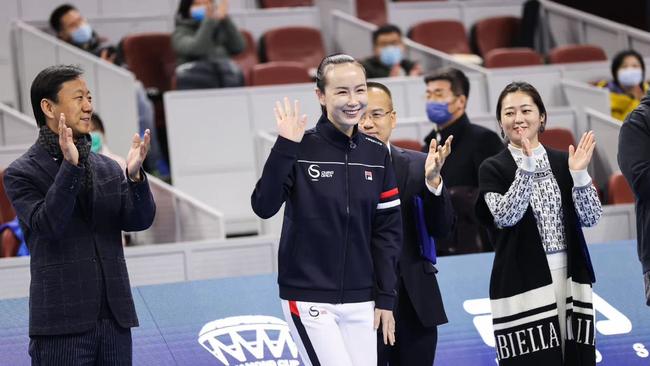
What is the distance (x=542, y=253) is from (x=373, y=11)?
28.4ft

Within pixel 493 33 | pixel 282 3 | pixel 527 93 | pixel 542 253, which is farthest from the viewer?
pixel 493 33

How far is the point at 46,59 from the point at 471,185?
497 cm

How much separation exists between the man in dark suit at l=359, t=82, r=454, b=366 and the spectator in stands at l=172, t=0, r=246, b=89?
5.40 metres

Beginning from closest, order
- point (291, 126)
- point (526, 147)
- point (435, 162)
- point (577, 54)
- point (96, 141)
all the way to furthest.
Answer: point (291, 126) → point (435, 162) → point (526, 147) → point (96, 141) → point (577, 54)

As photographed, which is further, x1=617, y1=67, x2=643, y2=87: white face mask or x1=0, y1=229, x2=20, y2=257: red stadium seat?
x1=617, y1=67, x2=643, y2=87: white face mask

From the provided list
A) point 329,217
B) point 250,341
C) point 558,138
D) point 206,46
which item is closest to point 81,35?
point 206,46

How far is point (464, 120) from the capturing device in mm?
6117

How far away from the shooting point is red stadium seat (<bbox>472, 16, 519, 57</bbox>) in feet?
40.9

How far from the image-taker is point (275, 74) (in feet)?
32.8

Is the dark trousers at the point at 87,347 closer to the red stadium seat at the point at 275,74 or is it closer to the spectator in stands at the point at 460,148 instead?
the spectator in stands at the point at 460,148

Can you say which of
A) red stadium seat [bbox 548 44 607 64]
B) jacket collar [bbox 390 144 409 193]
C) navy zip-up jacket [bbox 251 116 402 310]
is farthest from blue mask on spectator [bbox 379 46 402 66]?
navy zip-up jacket [bbox 251 116 402 310]

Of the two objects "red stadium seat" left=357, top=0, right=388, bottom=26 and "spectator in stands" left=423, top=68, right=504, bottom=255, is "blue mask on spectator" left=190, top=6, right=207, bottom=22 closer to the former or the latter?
"red stadium seat" left=357, top=0, right=388, bottom=26

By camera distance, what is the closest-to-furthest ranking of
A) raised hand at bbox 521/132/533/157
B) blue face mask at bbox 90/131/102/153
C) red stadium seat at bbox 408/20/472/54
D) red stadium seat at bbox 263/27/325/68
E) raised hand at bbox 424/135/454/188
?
1. raised hand at bbox 424/135/454/188
2. raised hand at bbox 521/132/533/157
3. blue face mask at bbox 90/131/102/153
4. red stadium seat at bbox 263/27/325/68
5. red stadium seat at bbox 408/20/472/54

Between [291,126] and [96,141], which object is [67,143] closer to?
[291,126]
